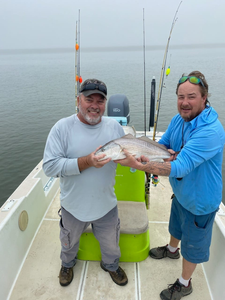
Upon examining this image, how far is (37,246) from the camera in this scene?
3.24 metres

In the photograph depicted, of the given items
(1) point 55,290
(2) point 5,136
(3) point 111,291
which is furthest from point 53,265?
(2) point 5,136

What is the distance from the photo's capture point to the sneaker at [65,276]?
8.77ft

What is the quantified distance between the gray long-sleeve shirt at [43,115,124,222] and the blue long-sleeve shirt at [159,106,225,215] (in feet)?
2.50

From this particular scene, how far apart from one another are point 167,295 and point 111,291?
0.69 meters

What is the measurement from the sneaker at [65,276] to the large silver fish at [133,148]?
178 centimetres

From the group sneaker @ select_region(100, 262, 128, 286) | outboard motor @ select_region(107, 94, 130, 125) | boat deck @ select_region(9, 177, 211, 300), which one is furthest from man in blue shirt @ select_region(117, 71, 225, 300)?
outboard motor @ select_region(107, 94, 130, 125)

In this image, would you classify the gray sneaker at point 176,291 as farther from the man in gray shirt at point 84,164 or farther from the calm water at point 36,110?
the calm water at point 36,110

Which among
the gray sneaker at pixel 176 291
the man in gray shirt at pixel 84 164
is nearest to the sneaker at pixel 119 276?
the gray sneaker at pixel 176 291

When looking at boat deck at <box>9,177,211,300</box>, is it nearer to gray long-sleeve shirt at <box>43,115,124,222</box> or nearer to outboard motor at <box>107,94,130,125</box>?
gray long-sleeve shirt at <box>43,115,124,222</box>

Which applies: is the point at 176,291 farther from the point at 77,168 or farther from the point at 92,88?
the point at 92,88

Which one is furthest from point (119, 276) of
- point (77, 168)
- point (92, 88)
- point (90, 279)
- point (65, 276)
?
point (92, 88)

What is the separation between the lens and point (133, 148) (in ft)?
7.36

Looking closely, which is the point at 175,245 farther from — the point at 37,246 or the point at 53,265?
the point at 37,246

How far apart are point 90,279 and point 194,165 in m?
2.10
